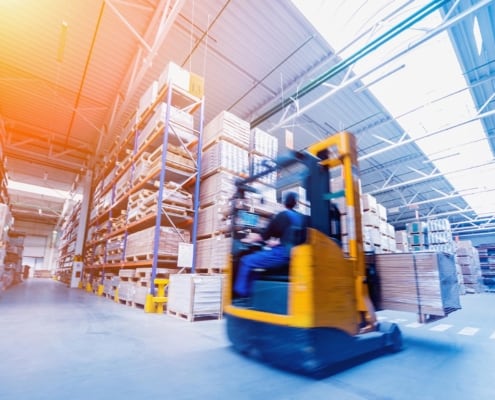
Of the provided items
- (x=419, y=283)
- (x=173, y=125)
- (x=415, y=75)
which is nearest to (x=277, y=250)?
(x=419, y=283)

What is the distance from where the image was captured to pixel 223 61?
778 cm

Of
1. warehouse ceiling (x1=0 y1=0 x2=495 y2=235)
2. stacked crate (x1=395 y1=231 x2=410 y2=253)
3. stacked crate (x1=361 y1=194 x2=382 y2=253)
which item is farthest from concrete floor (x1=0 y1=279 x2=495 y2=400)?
stacked crate (x1=395 y1=231 x2=410 y2=253)

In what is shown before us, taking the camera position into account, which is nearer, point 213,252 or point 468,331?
point 468,331

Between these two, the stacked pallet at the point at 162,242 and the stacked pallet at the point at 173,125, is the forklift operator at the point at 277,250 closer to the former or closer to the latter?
the stacked pallet at the point at 162,242

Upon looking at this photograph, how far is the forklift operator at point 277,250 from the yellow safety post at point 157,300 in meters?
3.14

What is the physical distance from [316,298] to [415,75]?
25.6 feet

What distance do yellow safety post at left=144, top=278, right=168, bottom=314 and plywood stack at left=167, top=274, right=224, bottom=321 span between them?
1.36 ft

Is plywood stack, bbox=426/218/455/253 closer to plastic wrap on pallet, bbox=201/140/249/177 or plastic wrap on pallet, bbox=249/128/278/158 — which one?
plastic wrap on pallet, bbox=249/128/278/158

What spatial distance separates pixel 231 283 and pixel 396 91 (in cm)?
804

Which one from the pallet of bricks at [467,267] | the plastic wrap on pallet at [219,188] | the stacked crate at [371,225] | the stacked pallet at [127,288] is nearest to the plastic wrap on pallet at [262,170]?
the plastic wrap on pallet at [219,188]

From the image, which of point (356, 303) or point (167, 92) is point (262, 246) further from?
point (167, 92)

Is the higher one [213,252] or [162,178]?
[162,178]

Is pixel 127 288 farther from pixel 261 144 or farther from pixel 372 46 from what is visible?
pixel 372 46

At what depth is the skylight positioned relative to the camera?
233 inches
